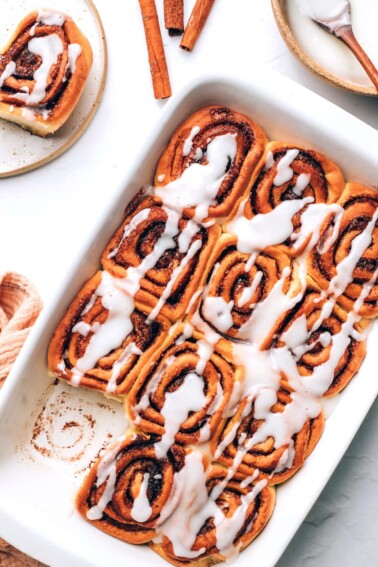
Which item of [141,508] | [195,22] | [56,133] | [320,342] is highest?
[195,22]

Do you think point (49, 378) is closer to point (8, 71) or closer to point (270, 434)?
point (270, 434)

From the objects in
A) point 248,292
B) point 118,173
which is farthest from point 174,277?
point 118,173

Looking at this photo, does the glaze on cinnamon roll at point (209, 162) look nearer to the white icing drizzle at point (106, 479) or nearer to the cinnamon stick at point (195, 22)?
the cinnamon stick at point (195, 22)

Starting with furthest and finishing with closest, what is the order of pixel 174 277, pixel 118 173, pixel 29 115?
1. pixel 118 173
2. pixel 29 115
3. pixel 174 277

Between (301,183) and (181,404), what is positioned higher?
(301,183)

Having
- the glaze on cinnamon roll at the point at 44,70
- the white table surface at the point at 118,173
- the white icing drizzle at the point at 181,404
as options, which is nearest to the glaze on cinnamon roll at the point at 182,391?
the white icing drizzle at the point at 181,404

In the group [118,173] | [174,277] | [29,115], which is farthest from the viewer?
[118,173]
